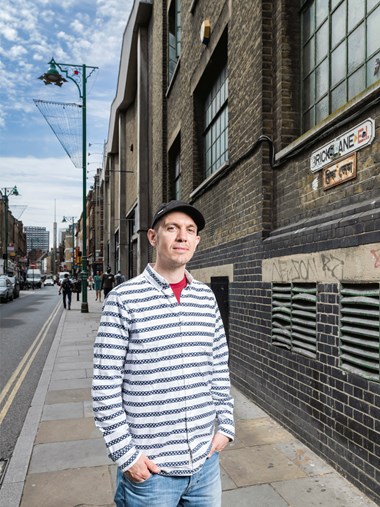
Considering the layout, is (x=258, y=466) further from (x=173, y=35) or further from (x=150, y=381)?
(x=173, y=35)

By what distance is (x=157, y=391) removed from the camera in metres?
1.86

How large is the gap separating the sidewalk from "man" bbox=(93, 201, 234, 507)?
5.84 ft

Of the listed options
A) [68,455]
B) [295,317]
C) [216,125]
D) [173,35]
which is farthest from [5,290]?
[295,317]

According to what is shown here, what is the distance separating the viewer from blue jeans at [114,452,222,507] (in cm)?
184

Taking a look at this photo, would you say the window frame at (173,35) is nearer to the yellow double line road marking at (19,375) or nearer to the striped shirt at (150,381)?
the yellow double line road marking at (19,375)

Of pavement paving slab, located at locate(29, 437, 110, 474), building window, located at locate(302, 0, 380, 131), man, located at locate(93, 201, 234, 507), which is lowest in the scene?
pavement paving slab, located at locate(29, 437, 110, 474)

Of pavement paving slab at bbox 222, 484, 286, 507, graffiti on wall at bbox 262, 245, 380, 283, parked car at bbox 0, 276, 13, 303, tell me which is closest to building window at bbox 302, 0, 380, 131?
graffiti on wall at bbox 262, 245, 380, 283

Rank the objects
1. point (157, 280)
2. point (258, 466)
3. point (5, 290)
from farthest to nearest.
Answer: point (5, 290), point (258, 466), point (157, 280)

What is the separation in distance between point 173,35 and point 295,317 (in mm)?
12645

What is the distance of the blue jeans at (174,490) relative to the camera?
1.84 metres

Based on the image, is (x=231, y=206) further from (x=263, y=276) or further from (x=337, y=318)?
(x=337, y=318)

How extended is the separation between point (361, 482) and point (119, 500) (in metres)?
2.42

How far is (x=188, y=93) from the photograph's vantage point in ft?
34.8

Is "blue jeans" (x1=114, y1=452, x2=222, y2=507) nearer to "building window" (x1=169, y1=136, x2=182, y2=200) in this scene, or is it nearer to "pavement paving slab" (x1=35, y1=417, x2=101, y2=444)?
"pavement paving slab" (x1=35, y1=417, x2=101, y2=444)
